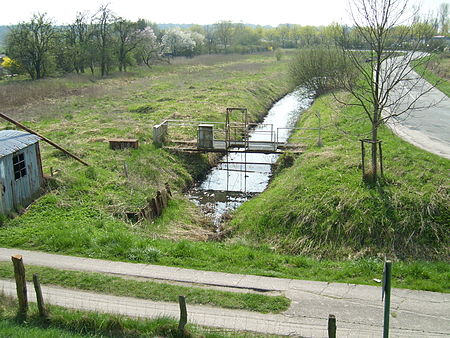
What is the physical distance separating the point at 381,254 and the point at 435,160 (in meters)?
6.64

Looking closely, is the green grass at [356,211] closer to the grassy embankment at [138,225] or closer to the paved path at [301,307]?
the grassy embankment at [138,225]

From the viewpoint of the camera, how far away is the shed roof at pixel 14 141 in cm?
1603

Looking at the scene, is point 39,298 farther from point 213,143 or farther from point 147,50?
point 147,50

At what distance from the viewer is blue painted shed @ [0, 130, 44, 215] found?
1584 cm

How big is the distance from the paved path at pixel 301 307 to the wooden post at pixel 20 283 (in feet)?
3.41

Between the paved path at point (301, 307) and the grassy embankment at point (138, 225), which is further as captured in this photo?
the grassy embankment at point (138, 225)

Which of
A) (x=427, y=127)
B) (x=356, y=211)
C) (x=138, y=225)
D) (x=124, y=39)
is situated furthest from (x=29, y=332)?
(x=124, y=39)

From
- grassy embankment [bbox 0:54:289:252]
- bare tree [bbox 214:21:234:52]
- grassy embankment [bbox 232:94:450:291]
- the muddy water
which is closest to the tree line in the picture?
grassy embankment [bbox 0:54:289:252]

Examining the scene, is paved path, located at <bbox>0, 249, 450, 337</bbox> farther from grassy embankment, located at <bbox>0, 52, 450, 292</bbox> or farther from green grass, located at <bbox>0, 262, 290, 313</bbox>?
grassy embankment, located at <bbox>0, 52, 450, 292</bbox>

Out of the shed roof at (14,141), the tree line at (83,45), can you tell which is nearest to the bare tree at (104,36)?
the tree line at (83,45)

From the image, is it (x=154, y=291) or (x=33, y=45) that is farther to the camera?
(x=33, y=45)

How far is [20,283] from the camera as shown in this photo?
32.1 feet

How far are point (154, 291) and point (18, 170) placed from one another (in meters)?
8.25

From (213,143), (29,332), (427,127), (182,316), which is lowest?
(29,332)
